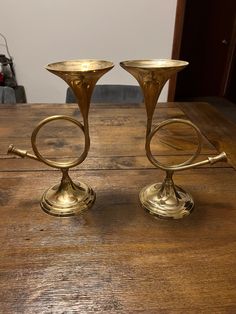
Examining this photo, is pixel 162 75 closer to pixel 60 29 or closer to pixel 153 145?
pixel 153 145

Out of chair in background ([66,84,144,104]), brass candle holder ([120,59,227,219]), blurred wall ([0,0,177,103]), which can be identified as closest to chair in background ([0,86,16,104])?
chair in background ([66,84,144,104])

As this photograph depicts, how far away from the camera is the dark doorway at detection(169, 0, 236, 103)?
3.36 m

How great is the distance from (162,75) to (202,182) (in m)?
Result: 0.32

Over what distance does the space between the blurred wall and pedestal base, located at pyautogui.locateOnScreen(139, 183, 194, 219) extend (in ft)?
5.27

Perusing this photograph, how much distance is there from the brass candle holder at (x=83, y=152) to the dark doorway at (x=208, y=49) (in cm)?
295

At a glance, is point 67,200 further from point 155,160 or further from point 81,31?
point 81,31

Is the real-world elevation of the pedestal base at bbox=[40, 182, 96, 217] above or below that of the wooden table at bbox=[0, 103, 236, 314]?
above

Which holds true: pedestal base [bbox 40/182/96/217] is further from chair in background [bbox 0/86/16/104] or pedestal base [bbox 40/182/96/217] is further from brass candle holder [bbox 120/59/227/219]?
chair in background [bbox 0/86/16/104]

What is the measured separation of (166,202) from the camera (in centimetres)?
61

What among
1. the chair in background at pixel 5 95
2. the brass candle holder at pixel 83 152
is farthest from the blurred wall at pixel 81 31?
the brass candle holder at pixel 83 152

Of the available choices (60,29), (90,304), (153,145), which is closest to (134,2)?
(60,29)

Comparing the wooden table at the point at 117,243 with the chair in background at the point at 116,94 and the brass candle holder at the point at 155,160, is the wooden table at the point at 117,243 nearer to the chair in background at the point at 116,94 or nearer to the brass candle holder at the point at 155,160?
the brass candle holder at the point at 155,160

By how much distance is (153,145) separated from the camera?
896mm

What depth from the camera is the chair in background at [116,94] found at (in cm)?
148
